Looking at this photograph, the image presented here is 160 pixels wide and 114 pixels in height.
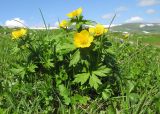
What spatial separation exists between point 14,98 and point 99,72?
947 millimetres

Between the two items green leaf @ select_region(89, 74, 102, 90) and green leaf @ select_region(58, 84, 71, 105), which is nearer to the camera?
green leaf @ select_region(89, 74, 102, 90)

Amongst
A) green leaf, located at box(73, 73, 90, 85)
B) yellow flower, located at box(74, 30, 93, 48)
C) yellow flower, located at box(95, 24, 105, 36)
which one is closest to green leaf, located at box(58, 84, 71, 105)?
green leaf, located at box(73, 73, 90, 85)

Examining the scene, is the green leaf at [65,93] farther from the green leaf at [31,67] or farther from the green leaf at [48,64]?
the green leaf at [31,67]

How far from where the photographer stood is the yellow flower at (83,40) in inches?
148

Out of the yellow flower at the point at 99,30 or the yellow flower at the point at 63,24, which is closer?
the yellow flower at the point at 99,30

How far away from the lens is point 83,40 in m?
3.75

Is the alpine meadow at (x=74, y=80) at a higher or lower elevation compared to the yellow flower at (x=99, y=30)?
lower

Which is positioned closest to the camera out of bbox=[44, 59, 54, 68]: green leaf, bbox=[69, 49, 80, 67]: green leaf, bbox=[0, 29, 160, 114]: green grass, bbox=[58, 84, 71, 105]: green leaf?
bbox=[0, 29, 160, 114]: green grass

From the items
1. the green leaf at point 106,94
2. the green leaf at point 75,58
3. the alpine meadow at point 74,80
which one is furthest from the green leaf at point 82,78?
the green leaf at point 106,94

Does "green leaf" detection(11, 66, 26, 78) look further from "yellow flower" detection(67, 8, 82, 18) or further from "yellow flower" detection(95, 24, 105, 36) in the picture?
"yellow flower" detection(95, 24, 105, 36)

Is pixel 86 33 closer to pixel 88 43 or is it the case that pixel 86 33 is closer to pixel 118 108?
pixel 88 43

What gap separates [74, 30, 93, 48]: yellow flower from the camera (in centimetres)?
375

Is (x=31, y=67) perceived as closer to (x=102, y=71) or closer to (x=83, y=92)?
(x=83, y=92)

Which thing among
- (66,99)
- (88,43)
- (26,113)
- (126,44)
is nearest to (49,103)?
(66,99)
